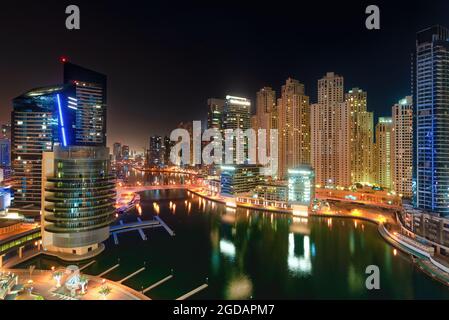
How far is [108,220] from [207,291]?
30.8 feet

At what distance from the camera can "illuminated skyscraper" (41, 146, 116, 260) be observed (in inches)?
679

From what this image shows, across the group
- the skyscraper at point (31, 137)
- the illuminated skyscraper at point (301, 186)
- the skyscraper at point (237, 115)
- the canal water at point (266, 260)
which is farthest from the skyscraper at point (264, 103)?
the skyscraper at point (31, 137)

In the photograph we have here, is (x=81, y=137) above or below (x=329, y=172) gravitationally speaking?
above

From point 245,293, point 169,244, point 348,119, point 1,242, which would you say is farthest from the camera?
point 348,119

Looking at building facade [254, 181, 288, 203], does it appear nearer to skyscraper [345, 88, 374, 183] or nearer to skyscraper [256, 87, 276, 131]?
skyscraper [345, 88, 374, 183]

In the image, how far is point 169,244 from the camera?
20.9 meters

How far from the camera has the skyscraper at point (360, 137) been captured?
43594 mm

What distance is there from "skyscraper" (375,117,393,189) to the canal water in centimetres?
2075

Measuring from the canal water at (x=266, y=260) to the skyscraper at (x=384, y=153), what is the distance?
20.7m

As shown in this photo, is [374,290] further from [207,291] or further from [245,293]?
[207,291]

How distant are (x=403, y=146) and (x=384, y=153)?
9.83 meters

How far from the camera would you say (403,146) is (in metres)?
34.7

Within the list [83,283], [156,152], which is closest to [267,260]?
[83,283]

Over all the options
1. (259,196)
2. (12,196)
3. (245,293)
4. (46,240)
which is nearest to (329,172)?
(259,196)
